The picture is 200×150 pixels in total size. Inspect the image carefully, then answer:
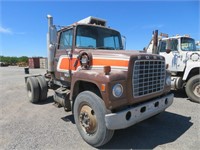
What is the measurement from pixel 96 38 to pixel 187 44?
4911 mm

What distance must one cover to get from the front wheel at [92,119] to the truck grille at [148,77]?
0.75m

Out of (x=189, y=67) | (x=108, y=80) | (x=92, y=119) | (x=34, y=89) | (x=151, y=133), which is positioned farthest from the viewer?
(x=189, y=67)

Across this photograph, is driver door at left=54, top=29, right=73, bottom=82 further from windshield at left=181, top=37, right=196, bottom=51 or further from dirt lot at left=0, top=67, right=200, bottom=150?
windshield at left=181, top=37, right=196, bottom=51

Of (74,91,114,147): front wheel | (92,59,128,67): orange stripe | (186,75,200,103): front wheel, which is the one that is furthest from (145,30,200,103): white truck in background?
(74,91,114,147): front wheel

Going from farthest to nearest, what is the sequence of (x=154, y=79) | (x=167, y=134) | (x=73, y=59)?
(x=73, y=59), (x=167, y=134), (x=154, y=79)

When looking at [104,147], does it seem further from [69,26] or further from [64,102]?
[69,26]

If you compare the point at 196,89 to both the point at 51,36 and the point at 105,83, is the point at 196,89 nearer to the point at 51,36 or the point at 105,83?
the point at 105,83

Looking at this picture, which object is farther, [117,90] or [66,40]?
[66,40]

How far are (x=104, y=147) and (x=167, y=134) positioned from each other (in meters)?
1.56

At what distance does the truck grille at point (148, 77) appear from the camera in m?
3.22

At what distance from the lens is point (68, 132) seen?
4.00 metres

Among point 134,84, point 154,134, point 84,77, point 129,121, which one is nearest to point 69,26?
point 84,77

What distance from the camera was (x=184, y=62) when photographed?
723cm

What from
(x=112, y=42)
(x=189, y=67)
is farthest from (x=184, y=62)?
(x=112, y=42)
